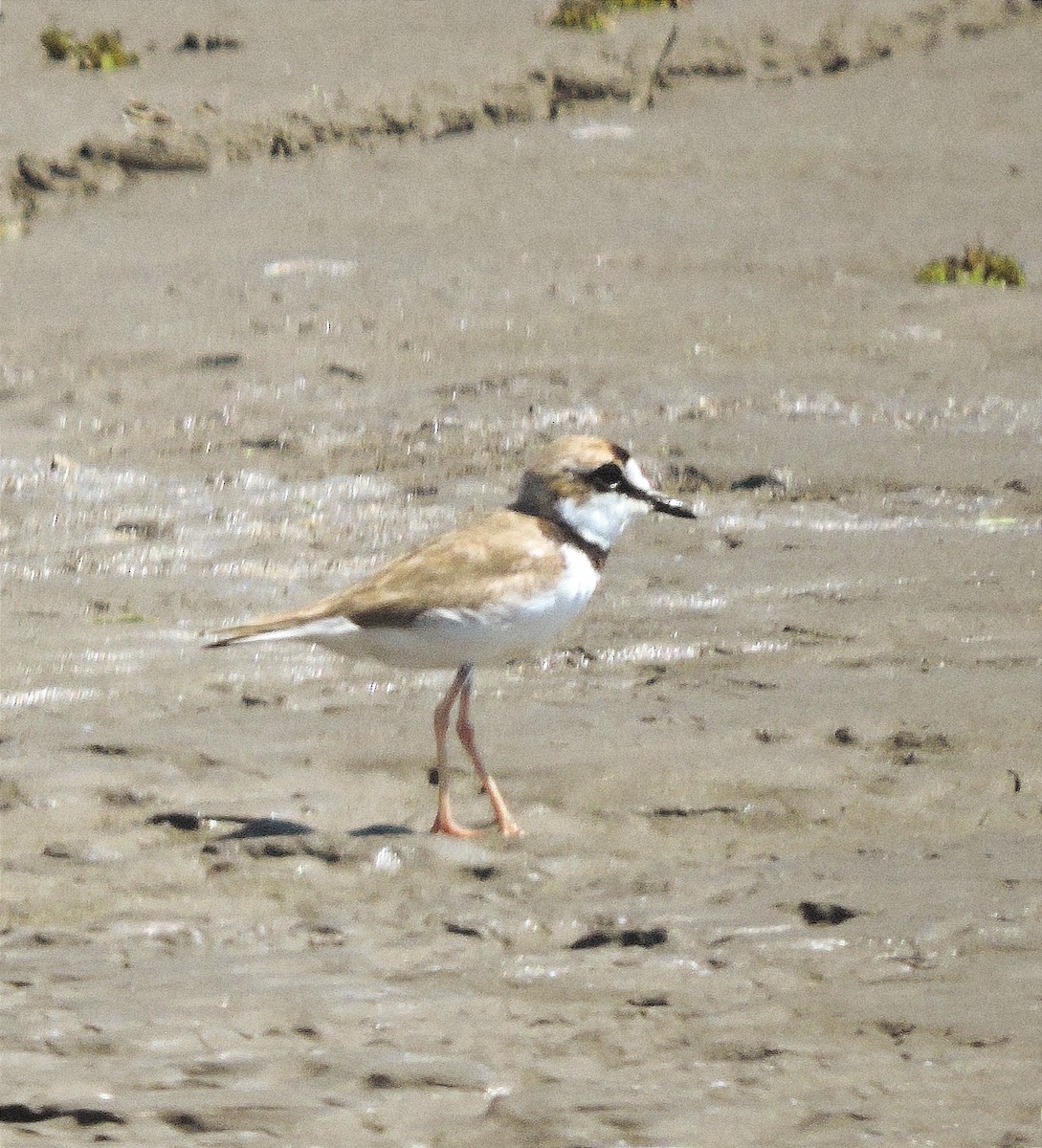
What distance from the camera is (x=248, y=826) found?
6461mm

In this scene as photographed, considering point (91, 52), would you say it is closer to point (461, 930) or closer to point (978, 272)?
point (978, 272)

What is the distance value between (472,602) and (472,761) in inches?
27.4

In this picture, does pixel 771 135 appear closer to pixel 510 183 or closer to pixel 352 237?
pixel 510 183

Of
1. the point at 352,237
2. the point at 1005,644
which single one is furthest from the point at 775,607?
the point at 352,237

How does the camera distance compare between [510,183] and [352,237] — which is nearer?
[352,237]

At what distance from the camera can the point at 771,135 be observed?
16953 mm

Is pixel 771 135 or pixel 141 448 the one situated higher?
pixel 771 135

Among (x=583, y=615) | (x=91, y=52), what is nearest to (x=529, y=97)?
(x=91, y=52)

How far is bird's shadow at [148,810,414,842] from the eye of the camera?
6375mm

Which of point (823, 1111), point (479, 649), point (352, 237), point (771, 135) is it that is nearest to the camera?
point (823, 1111)

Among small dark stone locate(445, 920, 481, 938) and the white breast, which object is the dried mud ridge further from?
small dark stone locate(445, 920, 481, 938)

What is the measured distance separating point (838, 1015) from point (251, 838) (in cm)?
202

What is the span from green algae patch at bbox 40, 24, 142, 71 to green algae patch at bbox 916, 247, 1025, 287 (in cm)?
713

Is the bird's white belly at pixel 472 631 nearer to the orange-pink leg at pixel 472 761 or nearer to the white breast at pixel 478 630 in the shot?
the white breast at pixel 478 630
